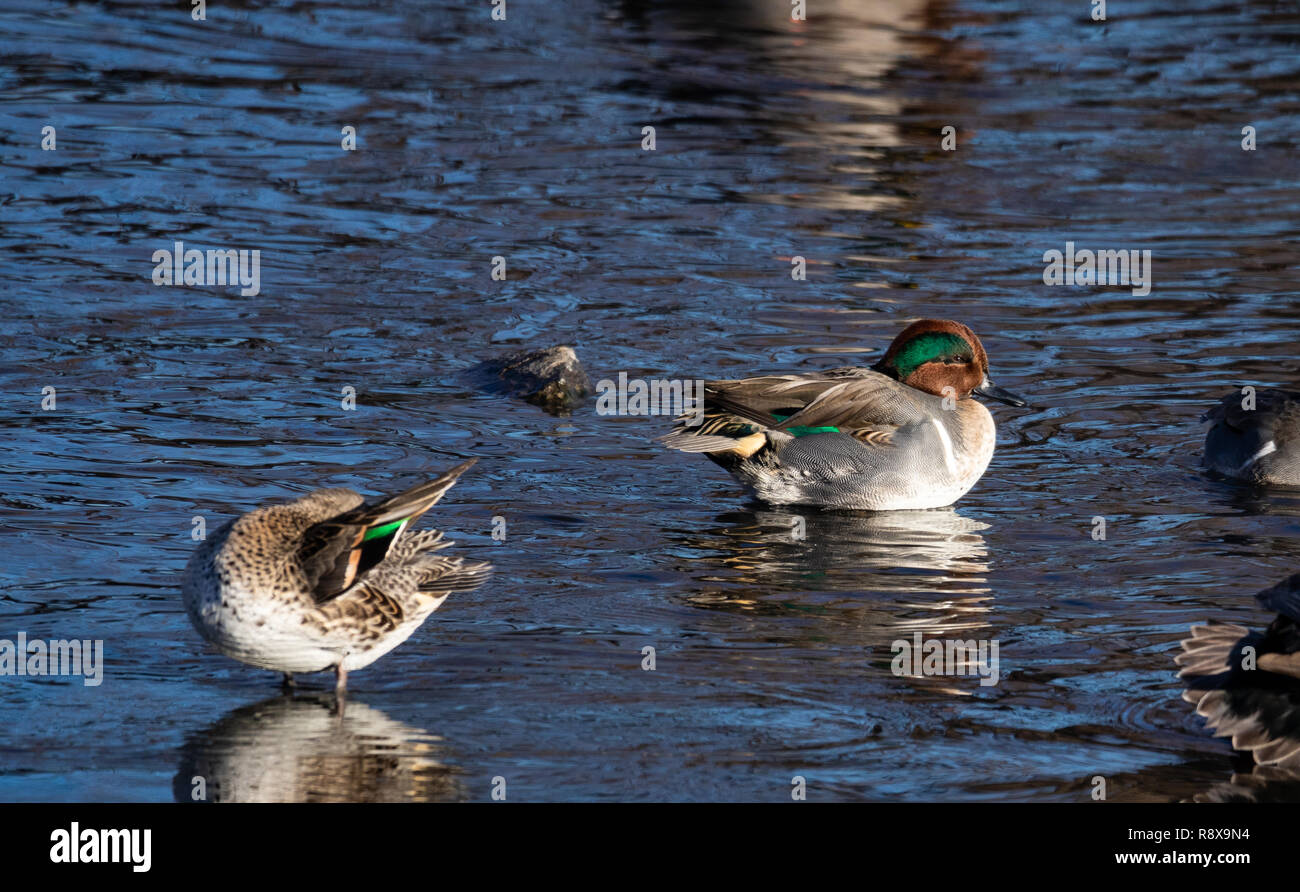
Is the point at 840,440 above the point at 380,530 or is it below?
above

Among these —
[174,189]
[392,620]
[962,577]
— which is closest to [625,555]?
[962,577]

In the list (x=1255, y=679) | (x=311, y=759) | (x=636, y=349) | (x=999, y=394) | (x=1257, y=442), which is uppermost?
(x=636, y=349)

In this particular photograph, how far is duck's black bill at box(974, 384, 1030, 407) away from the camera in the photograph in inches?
388

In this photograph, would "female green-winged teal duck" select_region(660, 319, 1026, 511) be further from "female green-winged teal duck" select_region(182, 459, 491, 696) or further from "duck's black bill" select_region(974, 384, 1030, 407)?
"female green-winged teal duck" select_region(182, 459, 491, 696)

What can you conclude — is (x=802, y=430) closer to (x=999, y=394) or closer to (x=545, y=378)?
(x=999, y=394)

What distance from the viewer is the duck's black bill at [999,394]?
9.87 meters

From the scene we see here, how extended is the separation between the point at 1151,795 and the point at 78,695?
361 centimetres

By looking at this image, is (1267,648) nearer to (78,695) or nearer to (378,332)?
(78,695)

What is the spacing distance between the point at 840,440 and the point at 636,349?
2754mm

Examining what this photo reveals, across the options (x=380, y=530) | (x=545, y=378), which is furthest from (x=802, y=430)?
(x=380, y=530)

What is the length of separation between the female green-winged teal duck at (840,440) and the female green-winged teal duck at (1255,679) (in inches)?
117

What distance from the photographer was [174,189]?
48.5 ft

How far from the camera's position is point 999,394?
32.6 ft

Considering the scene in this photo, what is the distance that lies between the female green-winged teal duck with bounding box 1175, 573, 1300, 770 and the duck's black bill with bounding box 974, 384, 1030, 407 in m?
3.54
